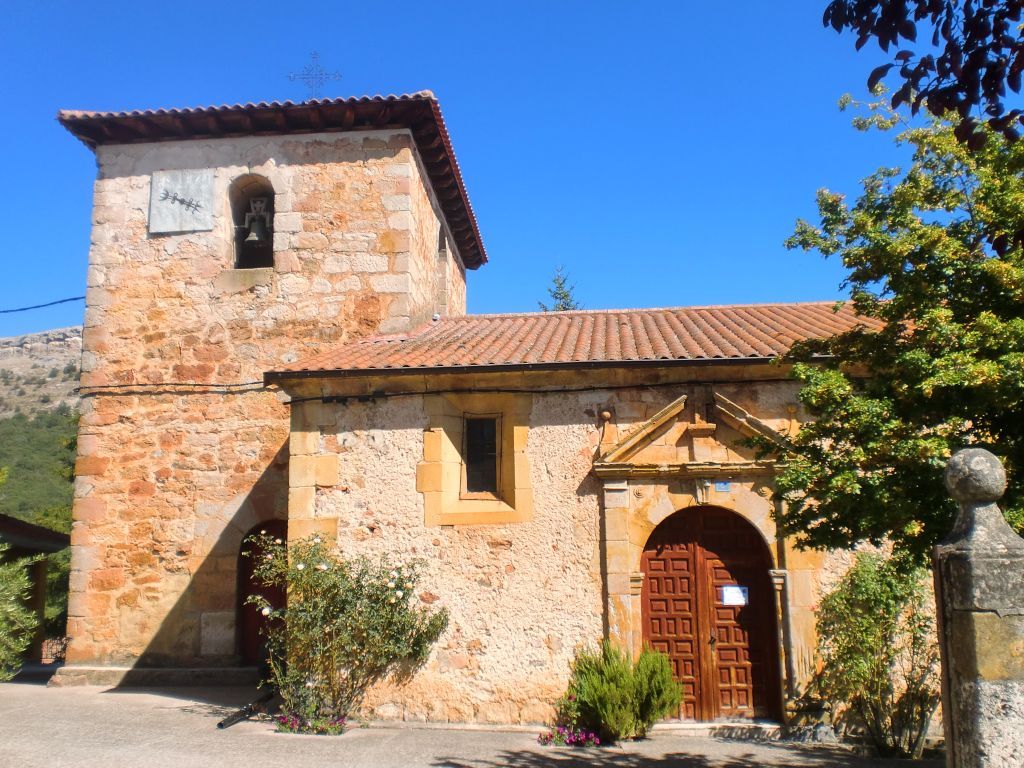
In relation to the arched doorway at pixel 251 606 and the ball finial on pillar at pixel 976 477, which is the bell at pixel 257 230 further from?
the ball finial on pillar at pixel 976 477

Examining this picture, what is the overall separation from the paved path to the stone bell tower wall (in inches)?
84.7

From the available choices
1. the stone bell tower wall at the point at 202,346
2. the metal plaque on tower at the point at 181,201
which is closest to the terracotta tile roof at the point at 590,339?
the stone bell tower wall at the point at 202,346

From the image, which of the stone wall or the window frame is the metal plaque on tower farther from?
the window frame

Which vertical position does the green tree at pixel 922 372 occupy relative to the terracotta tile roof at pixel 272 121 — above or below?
below

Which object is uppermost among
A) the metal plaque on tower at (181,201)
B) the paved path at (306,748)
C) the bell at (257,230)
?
the metal plaque on tower at (181,201)

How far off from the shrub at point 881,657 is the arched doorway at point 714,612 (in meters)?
0.59

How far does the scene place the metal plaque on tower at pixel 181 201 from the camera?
39.2 ft

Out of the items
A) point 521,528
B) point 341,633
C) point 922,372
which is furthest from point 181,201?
point 922,372

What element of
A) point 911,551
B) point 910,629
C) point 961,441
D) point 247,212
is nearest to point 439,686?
point 910,629

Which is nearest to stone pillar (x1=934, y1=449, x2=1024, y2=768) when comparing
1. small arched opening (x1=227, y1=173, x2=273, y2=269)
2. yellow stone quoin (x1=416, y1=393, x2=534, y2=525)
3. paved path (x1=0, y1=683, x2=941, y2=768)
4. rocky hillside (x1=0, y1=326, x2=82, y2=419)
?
paved path (x1=0, y1=683, x2=941, y2=768)

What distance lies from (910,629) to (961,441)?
380cm

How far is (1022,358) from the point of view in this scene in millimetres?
4418

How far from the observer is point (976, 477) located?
369 cm

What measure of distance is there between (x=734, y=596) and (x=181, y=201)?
9.11 metres
